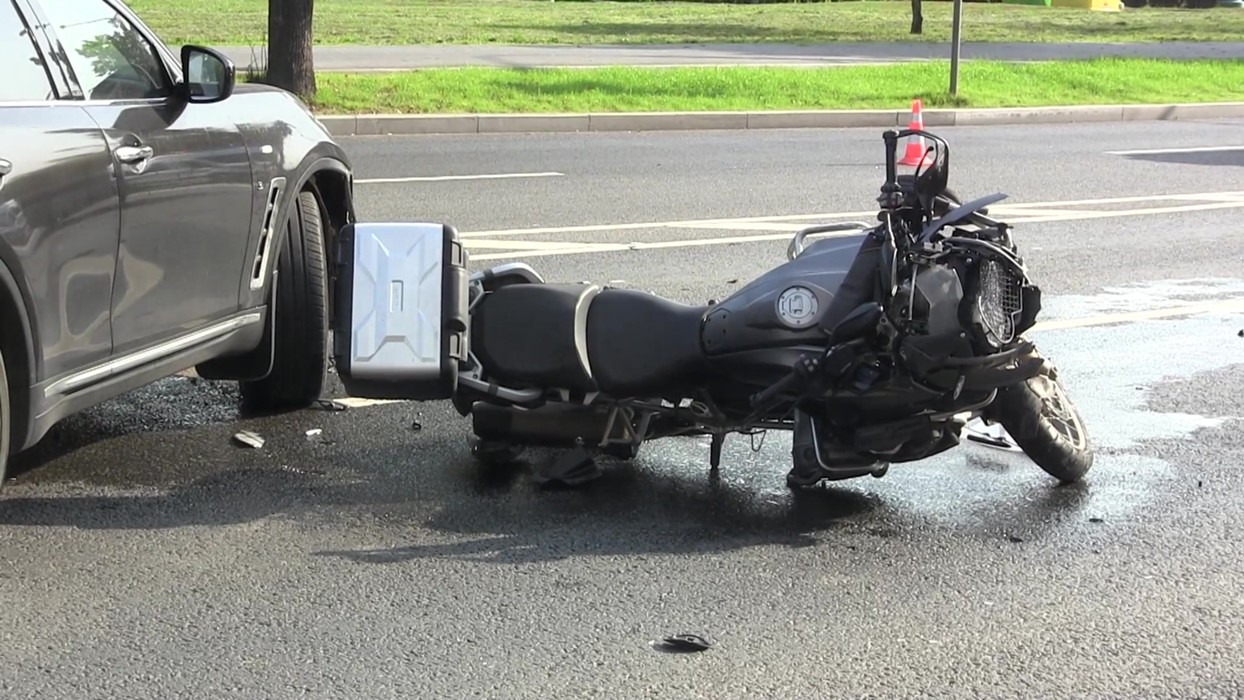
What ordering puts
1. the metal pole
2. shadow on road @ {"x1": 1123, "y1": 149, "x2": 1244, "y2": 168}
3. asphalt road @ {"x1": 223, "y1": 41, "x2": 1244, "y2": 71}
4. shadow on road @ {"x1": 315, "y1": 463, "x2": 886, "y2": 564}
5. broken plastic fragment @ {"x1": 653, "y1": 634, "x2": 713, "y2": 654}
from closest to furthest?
broken plastic fragment @ {"x1": 653, "y1": 634, "x2": 713, "y2": 654} → shadow on road @ {"x1": 315, "y1": 463, "x2": 886, "y2": 564} → shadow on road @ {"x1": 1123, "y1": 149, "x2": 1244, "y2": 168} → the metal pole → asphalt road @ {"x1": 223, "y1": 41, "x2": 1244, "y2": 71}

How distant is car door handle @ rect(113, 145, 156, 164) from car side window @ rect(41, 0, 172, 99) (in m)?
0.23

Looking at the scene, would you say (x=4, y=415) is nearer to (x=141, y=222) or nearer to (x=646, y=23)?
(x=141, y=222)

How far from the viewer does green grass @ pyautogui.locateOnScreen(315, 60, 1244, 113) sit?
54.7ft

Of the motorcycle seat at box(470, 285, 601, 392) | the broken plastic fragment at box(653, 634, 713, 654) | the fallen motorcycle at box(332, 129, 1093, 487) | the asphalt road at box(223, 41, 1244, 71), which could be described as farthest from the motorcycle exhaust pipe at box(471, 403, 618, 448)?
the asphalt road at box(223, 41, 1244, 71)

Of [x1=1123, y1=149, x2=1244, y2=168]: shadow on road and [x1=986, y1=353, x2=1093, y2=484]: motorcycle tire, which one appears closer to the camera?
[x1=986, y1=353, x2=1093, y2=484]: motorcycle tire

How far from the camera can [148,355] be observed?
4.75 m

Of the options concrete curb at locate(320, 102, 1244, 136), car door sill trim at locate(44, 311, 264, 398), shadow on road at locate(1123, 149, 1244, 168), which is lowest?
shadow on road at locate(1123, 149, 1244, 168)

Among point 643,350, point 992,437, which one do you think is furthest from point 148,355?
point 992,437

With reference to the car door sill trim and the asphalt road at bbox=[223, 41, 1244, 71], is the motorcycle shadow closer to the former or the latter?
the car door sill trim

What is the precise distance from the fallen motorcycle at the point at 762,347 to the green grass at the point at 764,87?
1130 cm

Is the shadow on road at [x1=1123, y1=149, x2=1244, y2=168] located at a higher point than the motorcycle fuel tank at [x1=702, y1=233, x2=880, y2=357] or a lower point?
lower

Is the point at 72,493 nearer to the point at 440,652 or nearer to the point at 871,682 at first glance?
the point at 440,652

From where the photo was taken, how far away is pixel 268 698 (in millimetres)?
3508

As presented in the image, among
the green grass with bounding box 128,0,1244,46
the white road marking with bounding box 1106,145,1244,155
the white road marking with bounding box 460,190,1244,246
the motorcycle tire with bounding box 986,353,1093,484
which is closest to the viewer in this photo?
the motorcycle tire with bounding box 986,353,1093,484
